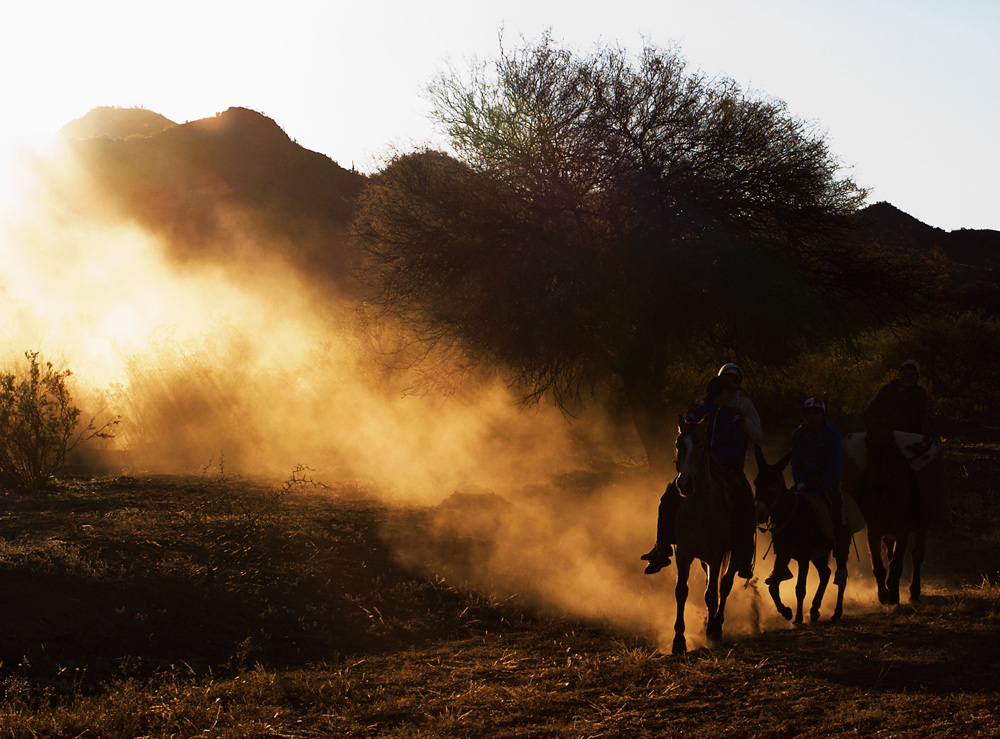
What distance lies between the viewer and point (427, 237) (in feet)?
53.3

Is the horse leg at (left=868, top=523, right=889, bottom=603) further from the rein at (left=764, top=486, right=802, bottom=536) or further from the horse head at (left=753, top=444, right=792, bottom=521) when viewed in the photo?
the horse head at (left=753, top=444, right=792, bottom=521)

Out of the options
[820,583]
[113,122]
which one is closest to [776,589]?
[820,583]

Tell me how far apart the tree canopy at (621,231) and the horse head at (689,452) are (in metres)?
8.18

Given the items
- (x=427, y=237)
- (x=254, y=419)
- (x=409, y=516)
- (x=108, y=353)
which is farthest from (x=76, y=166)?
(x=409, y=516)

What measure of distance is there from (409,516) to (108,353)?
17.9 metres

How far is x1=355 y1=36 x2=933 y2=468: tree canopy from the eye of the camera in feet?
50.9

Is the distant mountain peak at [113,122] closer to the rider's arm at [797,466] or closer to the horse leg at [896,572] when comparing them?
the rider's arm at [797,466]

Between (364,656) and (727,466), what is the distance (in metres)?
3.83

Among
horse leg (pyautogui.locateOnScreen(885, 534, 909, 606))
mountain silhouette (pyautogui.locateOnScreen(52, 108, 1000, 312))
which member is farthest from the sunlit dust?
mountain silhouette (pyautogui.locateOnScreen(52, 108, 1000, 312))

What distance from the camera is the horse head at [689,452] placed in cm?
694

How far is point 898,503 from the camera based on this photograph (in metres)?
8.72

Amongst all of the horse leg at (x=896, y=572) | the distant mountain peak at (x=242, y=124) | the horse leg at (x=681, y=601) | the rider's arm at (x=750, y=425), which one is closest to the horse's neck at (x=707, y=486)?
the rider's arm at (x=750, y=425)

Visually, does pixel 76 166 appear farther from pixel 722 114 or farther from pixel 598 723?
pixel 598 723

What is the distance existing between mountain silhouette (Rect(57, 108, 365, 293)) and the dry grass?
47.3 m
